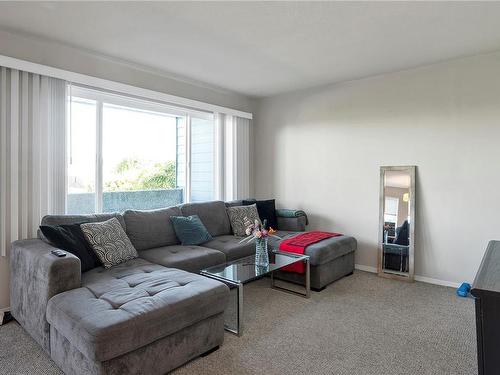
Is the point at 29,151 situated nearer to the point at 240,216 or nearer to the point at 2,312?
the point at 2,312

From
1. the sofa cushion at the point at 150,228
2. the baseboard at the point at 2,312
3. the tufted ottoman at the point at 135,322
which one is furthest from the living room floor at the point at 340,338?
the sofa cushion at the point at 150,228

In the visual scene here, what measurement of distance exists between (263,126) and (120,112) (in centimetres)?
226

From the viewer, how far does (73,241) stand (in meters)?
2.52

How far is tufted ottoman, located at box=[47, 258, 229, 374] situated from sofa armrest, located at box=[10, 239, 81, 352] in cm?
10

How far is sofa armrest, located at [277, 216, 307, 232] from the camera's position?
4.35 m

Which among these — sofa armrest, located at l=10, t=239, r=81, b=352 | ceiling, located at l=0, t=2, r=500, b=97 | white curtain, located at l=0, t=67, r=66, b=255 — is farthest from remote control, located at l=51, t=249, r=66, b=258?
ceiling, located at l=0, t=2, r=500, b=97

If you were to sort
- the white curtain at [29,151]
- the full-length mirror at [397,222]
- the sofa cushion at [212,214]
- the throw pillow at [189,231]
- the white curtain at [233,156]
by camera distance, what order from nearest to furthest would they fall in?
the white curtain at [29,151], the throw pillow at [189,231], the full-length mirror at [397,222], the sofa cushion at [212,214], the white curtain at [233,156]

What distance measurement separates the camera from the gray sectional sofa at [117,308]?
66.4 inches

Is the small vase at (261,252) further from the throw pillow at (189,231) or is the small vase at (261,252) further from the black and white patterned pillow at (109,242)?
the black and white patterned pillow at (109,242)

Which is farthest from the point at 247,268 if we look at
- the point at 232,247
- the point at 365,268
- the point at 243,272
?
the point at 365,268

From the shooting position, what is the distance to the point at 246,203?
4.51m

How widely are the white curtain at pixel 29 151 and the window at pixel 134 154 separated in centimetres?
19

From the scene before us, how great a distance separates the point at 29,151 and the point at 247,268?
220 centimetres

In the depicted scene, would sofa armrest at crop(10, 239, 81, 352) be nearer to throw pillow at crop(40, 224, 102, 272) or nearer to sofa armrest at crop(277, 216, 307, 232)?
throw pillow at crop(40, 224, 102, 272)
